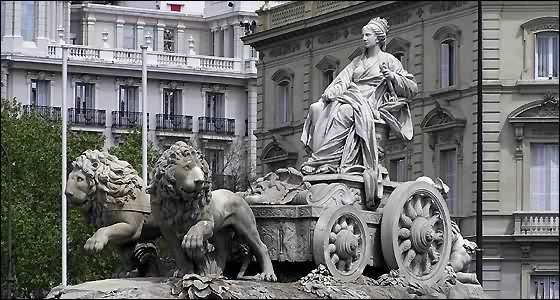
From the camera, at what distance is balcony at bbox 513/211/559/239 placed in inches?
2899

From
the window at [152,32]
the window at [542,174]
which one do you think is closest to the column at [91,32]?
the window at [152,32]

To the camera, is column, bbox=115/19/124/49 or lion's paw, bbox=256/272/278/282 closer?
lion's paw, bbox=256/272/278/282

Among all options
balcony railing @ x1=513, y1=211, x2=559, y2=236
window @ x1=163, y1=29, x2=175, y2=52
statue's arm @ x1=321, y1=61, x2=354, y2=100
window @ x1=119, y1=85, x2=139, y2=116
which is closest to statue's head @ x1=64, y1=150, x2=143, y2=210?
statue's arm @ x1=321, y1=61, x2=354, y2=100

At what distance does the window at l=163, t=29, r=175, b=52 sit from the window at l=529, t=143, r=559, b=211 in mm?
31124

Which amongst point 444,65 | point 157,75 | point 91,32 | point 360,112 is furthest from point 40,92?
point 360,112

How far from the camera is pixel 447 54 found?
77.2 m

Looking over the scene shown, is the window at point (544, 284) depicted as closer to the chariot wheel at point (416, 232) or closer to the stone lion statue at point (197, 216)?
the chariot wheel at point (416, 232)

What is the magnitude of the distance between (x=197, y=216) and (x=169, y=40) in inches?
3274

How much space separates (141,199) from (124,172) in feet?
1.15

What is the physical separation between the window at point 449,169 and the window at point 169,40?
2838 cm

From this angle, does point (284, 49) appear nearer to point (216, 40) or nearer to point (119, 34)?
point (216, 40)

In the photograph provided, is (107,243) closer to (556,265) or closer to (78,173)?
(78,173)

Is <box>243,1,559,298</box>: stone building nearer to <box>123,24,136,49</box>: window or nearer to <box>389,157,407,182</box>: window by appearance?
<box>389,157,407,182</box>: window

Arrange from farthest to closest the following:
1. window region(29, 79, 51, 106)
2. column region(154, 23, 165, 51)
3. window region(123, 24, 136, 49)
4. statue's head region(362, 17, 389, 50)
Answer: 1. window region(123, 24, 136, 49)
2. column region(154, 23, 165, 51)
3. window region(29, 79, 51, 106)
4. statue's head region(362, 17, 389, 50)
